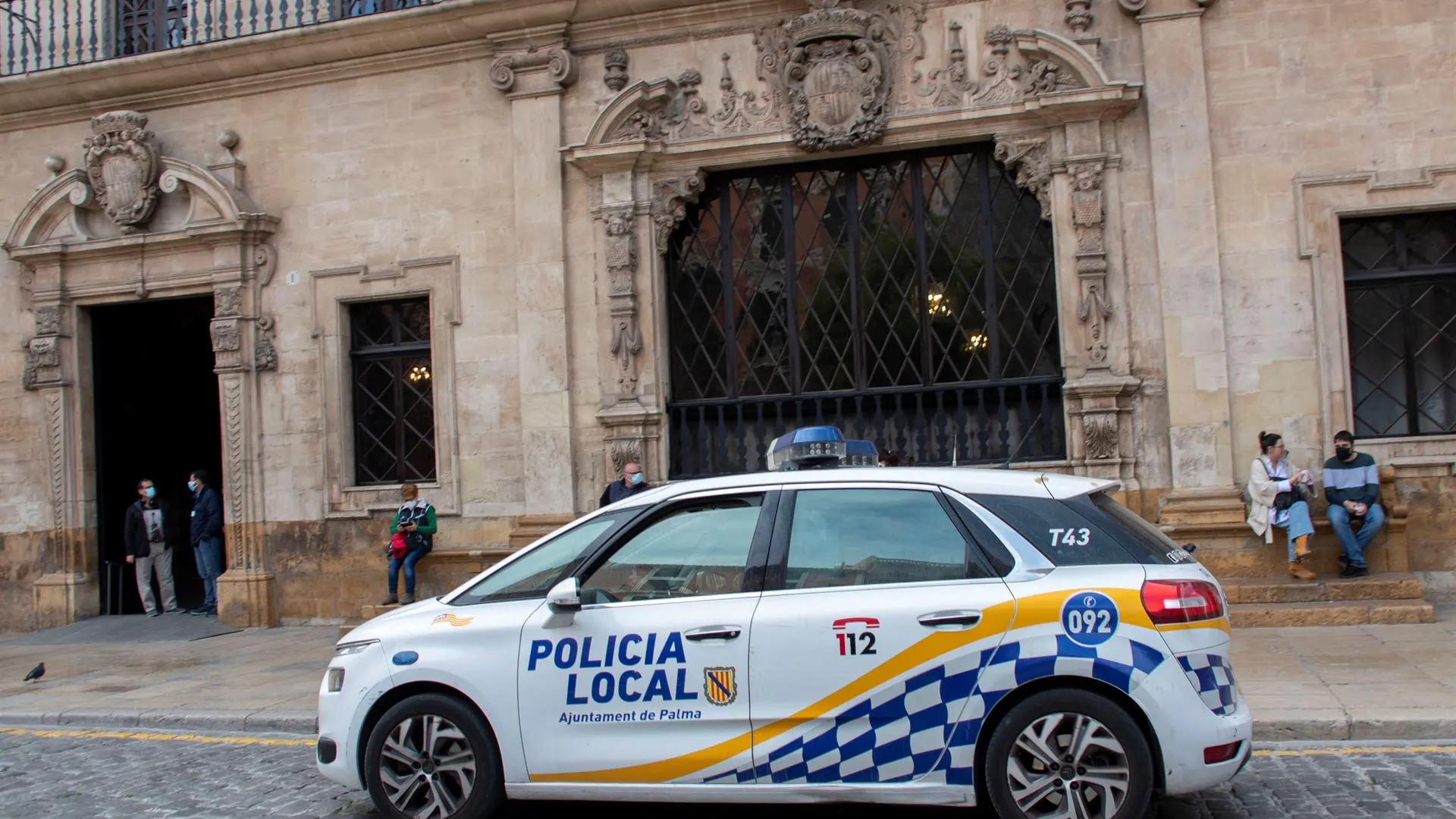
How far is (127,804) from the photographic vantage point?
7.03 m

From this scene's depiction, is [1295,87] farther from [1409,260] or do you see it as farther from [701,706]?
[701,706]

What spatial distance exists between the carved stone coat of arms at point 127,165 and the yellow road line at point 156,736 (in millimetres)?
7610

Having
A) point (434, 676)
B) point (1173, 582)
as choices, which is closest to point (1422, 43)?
point (1173, 582)

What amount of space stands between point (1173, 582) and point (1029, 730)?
0.87 meters

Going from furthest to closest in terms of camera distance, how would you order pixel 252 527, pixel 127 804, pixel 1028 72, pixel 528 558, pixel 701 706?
pixel 252 527 → pixel 1028 72 → pixel 127 804 → pixel 528 558 → pixel 701 706

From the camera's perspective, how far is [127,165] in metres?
15.5

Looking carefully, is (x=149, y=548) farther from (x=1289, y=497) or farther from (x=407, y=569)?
Answer: (x=1289, y=497)

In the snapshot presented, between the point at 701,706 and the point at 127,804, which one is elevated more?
the point at 701,706

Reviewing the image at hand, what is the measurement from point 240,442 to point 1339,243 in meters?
12.0

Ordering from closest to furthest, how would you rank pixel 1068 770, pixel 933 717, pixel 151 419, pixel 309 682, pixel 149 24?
1. pixel 1068 770
2. pixel 933 717
3. pixel 309 682
4. pixel 149 24
5. pixel 151 419

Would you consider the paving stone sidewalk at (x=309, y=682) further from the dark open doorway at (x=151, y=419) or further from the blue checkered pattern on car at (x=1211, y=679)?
the dark open doorway at (x=151, y=419)

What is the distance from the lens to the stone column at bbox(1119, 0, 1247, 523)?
12086mm

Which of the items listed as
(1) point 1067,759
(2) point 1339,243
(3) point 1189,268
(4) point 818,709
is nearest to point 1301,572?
(3) point 1189,268

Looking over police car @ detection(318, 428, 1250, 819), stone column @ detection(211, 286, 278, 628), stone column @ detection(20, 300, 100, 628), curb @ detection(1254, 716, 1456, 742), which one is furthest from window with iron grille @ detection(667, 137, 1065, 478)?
stone column @ detection(20, 300, 100, 628)
